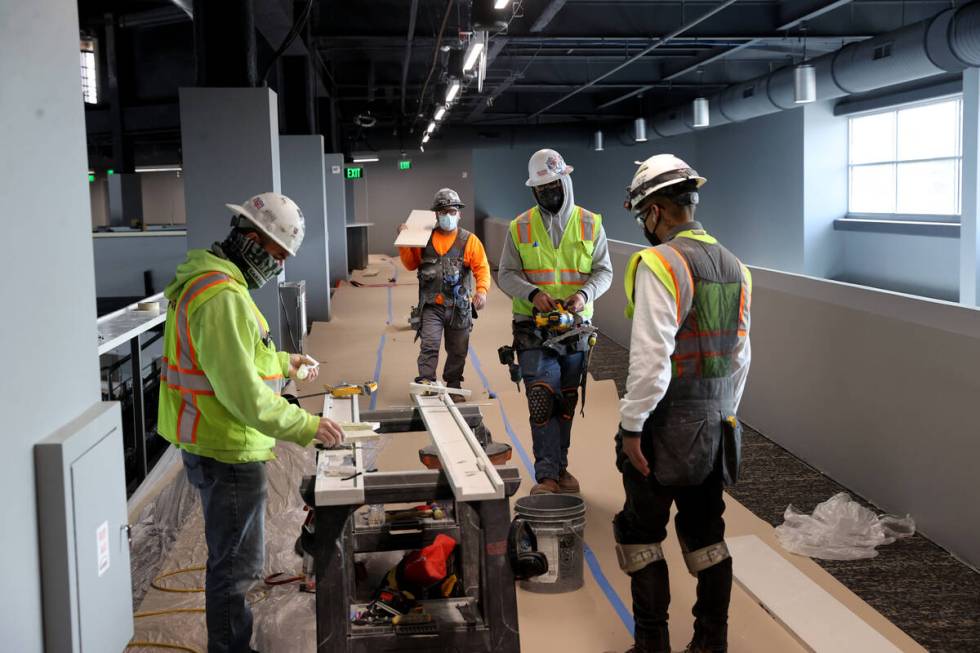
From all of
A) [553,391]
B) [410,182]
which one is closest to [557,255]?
[553,391]

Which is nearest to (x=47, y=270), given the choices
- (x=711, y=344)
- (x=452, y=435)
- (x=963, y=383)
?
(x=452, y=435)

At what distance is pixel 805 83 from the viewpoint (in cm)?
1195

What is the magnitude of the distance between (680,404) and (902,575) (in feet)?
5.38

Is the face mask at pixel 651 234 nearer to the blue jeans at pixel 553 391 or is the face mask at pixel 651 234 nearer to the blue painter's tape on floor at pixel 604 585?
the blue painter's tape on floor at pixel 604 585

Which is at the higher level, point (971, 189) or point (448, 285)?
point (971, 189)

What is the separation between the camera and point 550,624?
3.70 meters

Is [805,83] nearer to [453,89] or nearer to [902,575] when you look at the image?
[453,89]

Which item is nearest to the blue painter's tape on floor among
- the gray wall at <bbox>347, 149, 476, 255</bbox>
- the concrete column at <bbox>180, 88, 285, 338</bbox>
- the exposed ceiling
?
the concrete column at <bbox>180, 88, 285, 338</bbox>

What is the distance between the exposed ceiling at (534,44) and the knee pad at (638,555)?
4.26 m

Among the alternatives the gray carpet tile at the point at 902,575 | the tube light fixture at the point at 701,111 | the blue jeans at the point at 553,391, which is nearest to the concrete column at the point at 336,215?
the tube light fixture at the point at 701,111

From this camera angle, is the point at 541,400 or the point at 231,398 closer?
the point at 231,398

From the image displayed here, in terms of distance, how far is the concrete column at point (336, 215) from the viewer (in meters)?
16.0

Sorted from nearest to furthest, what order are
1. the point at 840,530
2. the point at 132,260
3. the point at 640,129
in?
the point at 840,530, the point at 132,260, the point at 640,129

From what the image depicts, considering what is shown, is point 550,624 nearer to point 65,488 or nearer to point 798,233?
point 65,488
